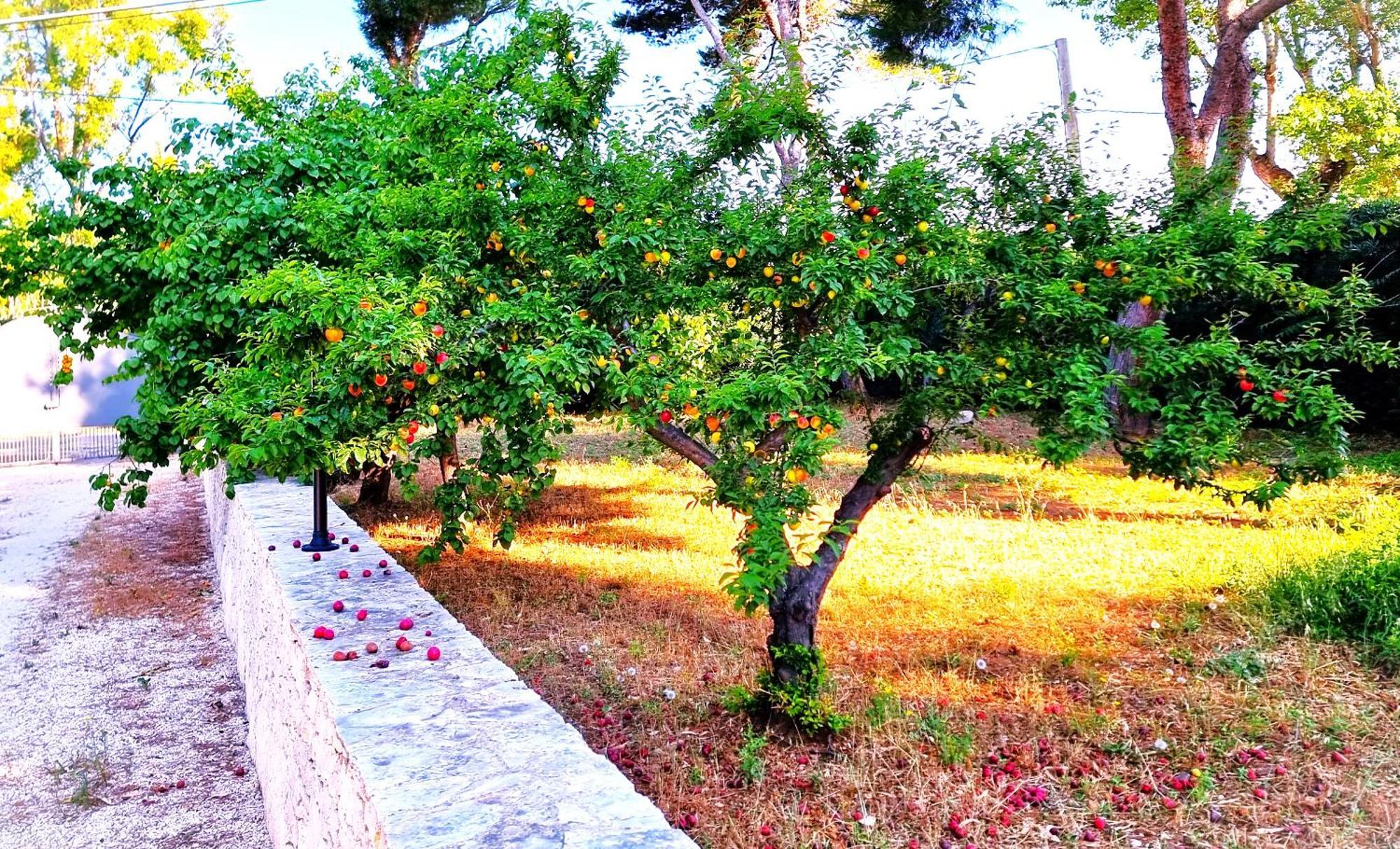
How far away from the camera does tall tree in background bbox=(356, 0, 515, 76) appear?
44.3 ft

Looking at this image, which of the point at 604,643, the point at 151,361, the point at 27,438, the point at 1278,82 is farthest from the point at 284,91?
the point at 1278,82

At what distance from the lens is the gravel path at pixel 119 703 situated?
3.56 m

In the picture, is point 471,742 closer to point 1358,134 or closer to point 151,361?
point 151,361

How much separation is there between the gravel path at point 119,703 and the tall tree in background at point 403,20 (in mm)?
8301

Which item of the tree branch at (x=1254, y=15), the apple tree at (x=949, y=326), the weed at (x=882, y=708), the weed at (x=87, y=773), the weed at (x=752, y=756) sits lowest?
the weed at (x=87, y=773)

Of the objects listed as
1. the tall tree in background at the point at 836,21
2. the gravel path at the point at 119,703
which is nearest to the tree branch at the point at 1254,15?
the tall tree in background at the point at 836,21

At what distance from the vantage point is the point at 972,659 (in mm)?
4793

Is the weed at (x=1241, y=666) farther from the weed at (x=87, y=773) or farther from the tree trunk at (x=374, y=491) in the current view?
the tree trunk at (x=374, y=491)

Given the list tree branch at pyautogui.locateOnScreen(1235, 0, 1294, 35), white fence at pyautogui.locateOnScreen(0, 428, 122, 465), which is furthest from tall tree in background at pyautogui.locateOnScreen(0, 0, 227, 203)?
tree branch at pyautogui.locateOnScreen(1235, 0, 1294, 35)

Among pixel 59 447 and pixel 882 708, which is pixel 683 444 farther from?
pixel 59 447

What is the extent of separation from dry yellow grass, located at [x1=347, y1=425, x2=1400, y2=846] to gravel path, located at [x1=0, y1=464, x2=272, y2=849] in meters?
1.35

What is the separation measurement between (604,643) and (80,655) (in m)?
3.04

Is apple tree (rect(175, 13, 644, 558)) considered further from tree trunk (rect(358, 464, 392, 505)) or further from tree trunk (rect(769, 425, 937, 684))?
tree trunk (rect(358, 464, 392, 505))

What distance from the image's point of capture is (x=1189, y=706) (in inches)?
162
